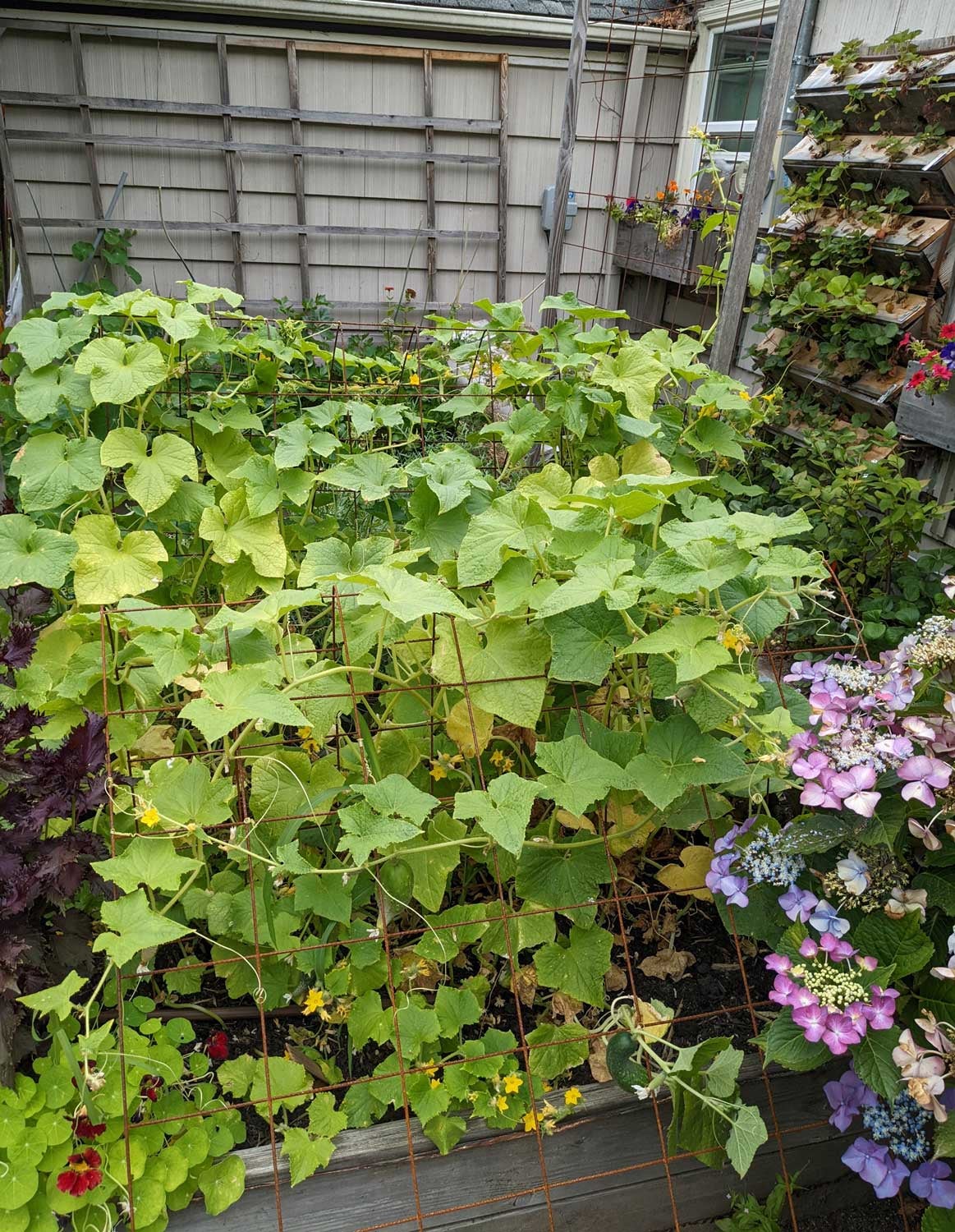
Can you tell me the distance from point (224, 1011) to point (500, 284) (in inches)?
196

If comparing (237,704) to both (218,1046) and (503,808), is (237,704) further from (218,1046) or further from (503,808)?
(218,1046)

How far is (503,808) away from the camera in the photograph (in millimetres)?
1166

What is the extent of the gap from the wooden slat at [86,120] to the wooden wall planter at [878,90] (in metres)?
3.56

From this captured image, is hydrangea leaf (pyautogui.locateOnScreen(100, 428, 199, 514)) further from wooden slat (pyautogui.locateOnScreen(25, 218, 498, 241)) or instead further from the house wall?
wooden slat (pyautogui.locateOnScreen(25, 218, 498, 241))

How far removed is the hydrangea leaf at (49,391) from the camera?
5.67 ft

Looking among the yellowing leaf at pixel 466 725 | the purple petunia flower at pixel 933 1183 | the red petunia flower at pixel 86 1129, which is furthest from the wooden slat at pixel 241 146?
the purple petunia flower at pixel 933 1183

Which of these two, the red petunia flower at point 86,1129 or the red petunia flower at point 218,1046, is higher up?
the red petunia flower at point 86,1129

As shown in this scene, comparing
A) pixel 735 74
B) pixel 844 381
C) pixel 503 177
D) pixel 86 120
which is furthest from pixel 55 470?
pixel 735 74

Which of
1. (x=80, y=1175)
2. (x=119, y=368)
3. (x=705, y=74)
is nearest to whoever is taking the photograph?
(x=80, y=1175)

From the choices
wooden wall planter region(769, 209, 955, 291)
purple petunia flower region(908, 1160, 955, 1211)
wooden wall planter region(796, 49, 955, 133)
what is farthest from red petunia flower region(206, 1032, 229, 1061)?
wooden wall planter region(796, 49, 955, 133)

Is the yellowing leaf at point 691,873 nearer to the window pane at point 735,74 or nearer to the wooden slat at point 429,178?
the window pane at point 735,74

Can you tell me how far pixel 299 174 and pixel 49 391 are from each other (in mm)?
3963

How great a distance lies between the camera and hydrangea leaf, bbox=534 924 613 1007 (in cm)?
139

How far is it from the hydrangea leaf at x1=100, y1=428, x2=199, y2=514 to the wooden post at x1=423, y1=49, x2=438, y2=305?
4.14 m
